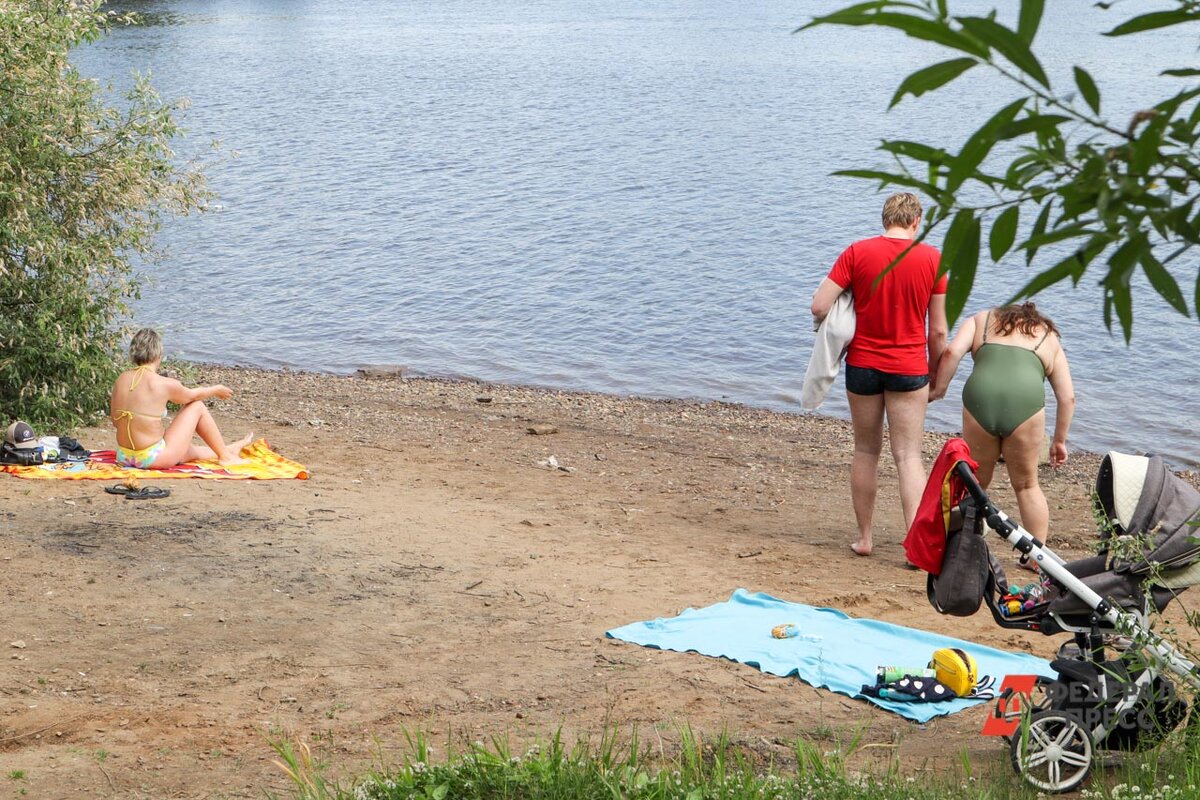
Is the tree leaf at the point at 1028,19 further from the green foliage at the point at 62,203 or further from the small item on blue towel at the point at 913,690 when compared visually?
the green foliage at the point at 62,203

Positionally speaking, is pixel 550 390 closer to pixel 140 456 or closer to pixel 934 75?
pixel 140 456

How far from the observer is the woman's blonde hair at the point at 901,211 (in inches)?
267

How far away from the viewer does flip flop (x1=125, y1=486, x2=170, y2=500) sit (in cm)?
826

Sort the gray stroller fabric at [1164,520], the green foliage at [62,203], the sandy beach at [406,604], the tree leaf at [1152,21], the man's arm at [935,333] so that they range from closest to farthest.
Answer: the tree leaf at [1152,21], the gray stroller fabric at [1164,520], the sandy beach at [406,604], the man's arm at [935,333], the green foliage at [62,203]

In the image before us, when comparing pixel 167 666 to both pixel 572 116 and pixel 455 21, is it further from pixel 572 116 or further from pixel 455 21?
pixel 455 21

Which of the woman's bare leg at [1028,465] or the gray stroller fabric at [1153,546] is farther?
the woman's bare leg at [1028,465]

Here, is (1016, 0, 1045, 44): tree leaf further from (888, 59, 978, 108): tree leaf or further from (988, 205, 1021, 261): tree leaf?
(988, 205, 1021, 261): tree leaf

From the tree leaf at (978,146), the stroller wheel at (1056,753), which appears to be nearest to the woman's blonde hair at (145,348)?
the stroller wheel at (1056,753)

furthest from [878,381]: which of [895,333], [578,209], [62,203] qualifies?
[578,209]

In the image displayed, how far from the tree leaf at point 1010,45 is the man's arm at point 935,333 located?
5819 millimetres

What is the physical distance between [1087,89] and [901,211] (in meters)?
5.44

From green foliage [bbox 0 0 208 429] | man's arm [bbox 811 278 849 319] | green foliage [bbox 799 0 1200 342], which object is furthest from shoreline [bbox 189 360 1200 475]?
green foliage [bbox 799 0 1200 342]

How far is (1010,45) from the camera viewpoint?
147 cm

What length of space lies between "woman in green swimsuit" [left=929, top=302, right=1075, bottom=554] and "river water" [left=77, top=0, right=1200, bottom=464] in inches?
59.7
